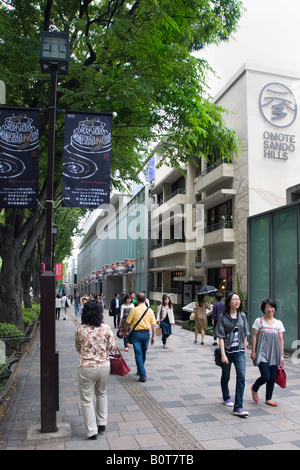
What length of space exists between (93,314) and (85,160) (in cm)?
226

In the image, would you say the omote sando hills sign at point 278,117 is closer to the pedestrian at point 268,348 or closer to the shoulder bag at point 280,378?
the pedestrian at point 268,348

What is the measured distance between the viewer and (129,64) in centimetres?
912

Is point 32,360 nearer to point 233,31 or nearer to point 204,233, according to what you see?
point 233,31

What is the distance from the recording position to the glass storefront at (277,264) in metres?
11.5

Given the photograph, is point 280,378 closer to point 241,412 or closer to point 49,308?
point 241,412

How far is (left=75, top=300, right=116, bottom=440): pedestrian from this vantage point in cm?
499

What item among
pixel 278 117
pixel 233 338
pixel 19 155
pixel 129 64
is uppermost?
pixel 278 117

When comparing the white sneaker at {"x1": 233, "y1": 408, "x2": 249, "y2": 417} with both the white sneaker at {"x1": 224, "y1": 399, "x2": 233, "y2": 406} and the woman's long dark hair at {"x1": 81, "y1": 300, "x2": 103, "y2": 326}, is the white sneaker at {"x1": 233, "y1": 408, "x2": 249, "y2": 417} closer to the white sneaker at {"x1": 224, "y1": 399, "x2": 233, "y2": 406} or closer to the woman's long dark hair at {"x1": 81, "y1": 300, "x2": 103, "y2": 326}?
the white sneaker at {"x1": 224, "y1": 399, "x2": 233, "y2": 406}

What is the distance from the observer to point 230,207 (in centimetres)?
2147

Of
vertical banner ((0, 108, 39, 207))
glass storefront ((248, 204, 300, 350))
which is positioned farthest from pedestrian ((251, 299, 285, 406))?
glass storefront ((248, 204, 300, 350))

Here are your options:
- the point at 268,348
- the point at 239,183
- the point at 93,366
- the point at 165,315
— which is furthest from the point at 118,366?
the point at 239,183

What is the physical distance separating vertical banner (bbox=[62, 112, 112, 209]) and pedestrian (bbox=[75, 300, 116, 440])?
1678mm

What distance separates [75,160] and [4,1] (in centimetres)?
564

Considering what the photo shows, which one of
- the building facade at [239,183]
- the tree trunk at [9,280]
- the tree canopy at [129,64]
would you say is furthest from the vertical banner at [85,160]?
the building facade at [239,183]
